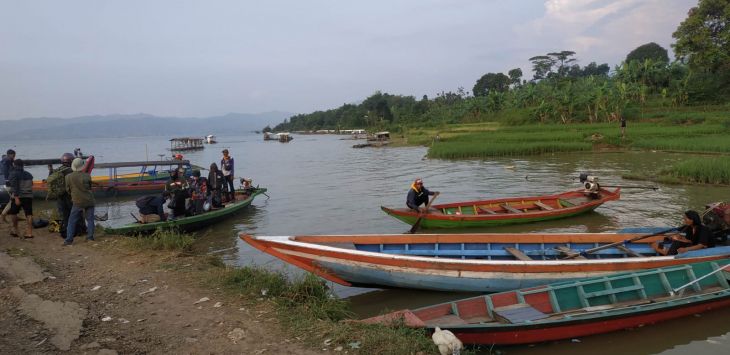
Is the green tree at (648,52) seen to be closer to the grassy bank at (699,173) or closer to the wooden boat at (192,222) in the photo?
the grassy bank at (699,173)

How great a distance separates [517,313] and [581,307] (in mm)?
1080

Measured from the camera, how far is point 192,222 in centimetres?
1121

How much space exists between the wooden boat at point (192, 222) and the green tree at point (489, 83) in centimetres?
7864

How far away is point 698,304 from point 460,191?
12094 mm

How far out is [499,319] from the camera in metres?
5.36

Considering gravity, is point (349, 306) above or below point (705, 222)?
below

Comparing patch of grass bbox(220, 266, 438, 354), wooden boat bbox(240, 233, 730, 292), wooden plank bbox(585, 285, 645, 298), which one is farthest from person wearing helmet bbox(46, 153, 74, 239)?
wooden plank bbox(585, 285, 645, 298)

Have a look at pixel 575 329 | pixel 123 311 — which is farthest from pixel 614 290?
pixel 123 311

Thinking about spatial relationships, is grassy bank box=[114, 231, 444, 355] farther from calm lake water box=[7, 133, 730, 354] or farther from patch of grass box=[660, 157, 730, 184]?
patch of grass box=[660, 157, 730, 184]

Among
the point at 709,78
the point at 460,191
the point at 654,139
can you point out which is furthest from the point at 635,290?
the point at 709,78

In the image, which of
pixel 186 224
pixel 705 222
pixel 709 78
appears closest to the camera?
pixel 705 222

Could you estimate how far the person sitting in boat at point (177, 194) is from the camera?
10.8 meters

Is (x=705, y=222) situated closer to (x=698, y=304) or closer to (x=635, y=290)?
(x=698, y=304)

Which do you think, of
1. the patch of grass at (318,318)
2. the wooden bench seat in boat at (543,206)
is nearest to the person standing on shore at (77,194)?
the patch of grass at (318,318)
